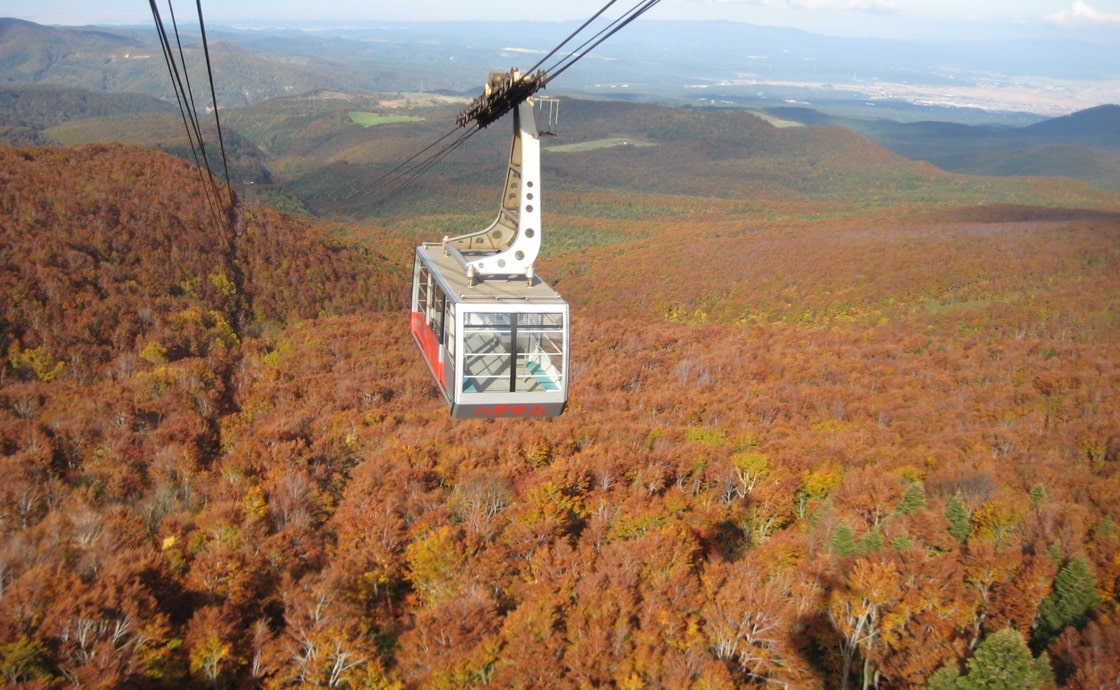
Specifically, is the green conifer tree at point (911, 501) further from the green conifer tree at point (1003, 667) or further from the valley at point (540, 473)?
the green conifer tree at point (1003, 667)

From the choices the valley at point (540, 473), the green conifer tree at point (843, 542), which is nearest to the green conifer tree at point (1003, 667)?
the valley at point (540, 473)

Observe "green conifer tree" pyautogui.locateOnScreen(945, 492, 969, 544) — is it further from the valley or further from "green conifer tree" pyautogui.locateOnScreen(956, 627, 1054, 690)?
"green conifer tree" pyautogui.locateOnScreen(956, 627, 1054, 690)

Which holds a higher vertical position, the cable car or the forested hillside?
the cable car

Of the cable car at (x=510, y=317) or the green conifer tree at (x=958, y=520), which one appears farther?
the green conifer tree at (x=958, y=520)

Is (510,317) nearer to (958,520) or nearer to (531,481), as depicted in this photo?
(531,481)

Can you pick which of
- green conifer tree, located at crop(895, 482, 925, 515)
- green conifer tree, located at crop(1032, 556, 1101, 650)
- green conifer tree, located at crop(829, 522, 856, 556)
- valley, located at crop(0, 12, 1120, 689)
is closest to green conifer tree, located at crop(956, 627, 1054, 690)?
valley, located at crop(0, 12, 1120, 689)
